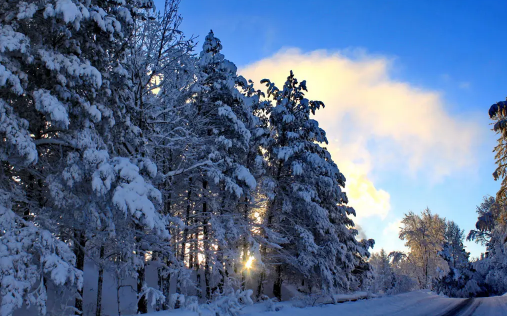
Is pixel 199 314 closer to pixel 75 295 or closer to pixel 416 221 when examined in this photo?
pixel 75 295

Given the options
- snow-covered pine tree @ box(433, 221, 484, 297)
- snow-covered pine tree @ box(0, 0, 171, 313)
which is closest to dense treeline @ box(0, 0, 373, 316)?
snow-covered pine tree @ box(0, 0, 171, 313)

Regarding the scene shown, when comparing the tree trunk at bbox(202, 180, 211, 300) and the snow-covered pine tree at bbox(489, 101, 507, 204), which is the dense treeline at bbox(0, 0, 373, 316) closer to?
the tree trunk at bbox(202, 180, 211, 300)

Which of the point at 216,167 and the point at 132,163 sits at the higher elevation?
the point at 216,167

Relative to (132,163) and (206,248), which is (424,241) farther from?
(132,163)

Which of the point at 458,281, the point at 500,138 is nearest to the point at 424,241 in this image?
the point at 458,281

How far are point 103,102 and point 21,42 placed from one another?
8.14 ft

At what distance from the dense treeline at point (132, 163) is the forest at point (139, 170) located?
50 millimetres

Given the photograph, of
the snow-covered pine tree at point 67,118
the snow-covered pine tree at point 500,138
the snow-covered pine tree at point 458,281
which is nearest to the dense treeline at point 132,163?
the snow-covered pine tree at point 67,118

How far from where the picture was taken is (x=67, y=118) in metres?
6.89

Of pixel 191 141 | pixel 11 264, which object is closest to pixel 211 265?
pixel 191 141

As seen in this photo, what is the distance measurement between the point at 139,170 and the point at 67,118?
2763 mm

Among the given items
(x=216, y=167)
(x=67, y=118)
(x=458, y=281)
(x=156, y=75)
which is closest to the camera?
(x=67, y=118)

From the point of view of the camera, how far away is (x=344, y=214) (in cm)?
2280

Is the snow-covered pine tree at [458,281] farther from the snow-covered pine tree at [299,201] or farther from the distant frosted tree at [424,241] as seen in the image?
the snow-covered pine tree at [299,201]
